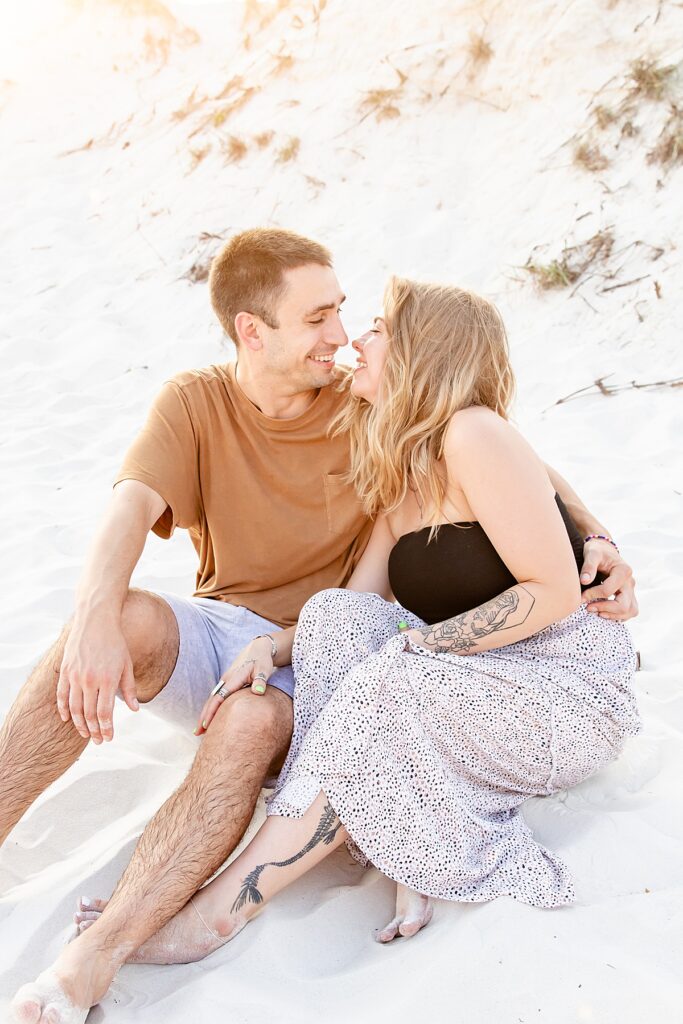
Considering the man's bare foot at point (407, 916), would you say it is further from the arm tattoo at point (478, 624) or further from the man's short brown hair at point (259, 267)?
the man's short brown hair at point (259, 267)

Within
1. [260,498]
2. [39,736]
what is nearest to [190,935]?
[39,736]

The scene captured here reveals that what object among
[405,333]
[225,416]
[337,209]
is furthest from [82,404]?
[405,333]

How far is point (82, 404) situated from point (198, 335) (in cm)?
117

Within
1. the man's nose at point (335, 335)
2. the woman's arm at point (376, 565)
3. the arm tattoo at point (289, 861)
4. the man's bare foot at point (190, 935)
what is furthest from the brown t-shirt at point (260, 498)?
the man's bare foot at point (190, 935)

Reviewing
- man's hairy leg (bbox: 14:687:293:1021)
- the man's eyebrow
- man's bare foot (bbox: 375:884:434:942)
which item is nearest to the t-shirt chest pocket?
the man's eyebrow

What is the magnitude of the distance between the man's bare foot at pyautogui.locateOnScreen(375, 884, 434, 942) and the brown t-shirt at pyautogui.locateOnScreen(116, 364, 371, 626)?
0.99 metres

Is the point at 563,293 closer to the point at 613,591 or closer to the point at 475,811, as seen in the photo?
the point at 613,591

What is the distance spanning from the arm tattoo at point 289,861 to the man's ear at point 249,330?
1.48m

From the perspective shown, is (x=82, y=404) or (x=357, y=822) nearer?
(x=357, y=822)

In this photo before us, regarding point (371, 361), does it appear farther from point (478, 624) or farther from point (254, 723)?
point (254, 723)

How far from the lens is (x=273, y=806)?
213 cm

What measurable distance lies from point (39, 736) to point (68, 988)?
0.62 metres

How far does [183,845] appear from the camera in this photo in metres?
2.08

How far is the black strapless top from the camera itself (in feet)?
8.00
